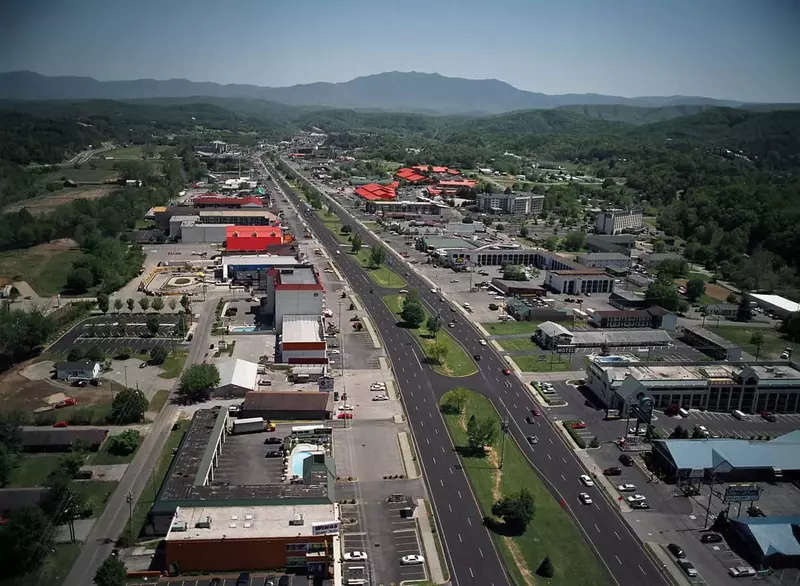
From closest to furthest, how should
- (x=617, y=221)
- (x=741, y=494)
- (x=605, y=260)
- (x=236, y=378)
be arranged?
1. (x=741, y=494)
2. (x=236, y=378)
3. (x=605, y=260)
4. (x=617, y=221)

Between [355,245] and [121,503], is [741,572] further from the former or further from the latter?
[355,245]

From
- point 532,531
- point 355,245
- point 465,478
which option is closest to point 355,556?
point 532,531

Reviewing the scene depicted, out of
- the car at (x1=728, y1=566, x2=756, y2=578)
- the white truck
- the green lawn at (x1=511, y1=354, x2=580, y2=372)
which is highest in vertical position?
the green lawn at (x1=511, y1=354, x2=580, y2=372)

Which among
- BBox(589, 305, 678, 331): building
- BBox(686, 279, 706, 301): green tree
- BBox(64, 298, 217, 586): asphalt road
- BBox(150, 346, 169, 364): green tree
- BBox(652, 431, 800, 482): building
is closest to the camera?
BBox(64, 298, 217, 586): asphalt road

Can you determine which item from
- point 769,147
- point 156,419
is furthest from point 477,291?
point 769,147

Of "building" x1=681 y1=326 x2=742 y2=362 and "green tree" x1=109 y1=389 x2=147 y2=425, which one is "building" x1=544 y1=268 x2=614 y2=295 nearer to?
"building" x1=681 y1=326 x2=742 y2=362

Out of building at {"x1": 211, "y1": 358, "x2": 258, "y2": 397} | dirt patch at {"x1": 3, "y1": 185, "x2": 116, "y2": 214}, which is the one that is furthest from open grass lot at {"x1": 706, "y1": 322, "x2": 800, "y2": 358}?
dirt patch at {"x1": 3, "y1": 185, "x2": 116, "y2": 214}

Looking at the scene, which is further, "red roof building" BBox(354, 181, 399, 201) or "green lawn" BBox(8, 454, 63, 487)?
"red roof building" BBox(354, 181, 399, 201)
